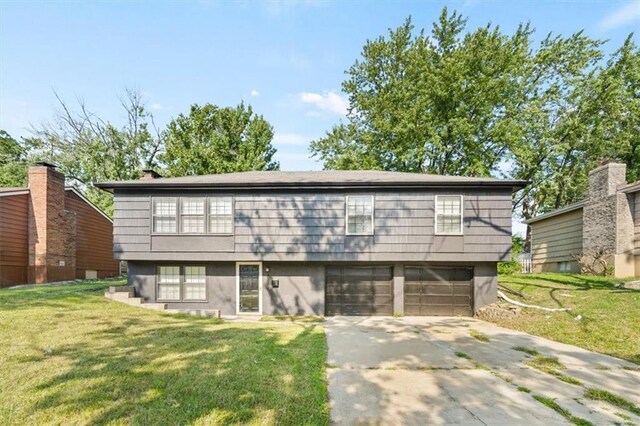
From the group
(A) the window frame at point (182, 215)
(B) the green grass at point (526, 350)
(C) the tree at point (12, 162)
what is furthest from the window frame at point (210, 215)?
(C) the tree at point (12, 162)

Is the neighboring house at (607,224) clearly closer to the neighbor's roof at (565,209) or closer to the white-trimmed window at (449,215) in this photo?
the neighbor's roof at (565,209)

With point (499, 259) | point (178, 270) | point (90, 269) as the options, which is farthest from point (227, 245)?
point (90, 269)

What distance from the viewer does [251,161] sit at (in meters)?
25.6

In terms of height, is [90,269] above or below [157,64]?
below

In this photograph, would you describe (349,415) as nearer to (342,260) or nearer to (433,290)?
(342,260)

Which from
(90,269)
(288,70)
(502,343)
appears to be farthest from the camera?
(90,269)

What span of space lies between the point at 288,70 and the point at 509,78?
15019 mm

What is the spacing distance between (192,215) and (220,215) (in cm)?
102

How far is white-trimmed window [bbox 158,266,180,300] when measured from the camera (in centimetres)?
1173

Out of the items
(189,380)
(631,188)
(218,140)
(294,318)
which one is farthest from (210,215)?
(631,188)

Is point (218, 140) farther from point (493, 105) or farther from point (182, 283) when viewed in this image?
point (493, 105)

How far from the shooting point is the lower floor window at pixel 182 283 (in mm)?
11719

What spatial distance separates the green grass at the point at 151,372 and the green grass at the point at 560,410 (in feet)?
9.96

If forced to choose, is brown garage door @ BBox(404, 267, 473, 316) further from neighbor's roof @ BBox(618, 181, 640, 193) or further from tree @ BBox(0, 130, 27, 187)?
tree @ BBox(0, 130, 27, 187)
